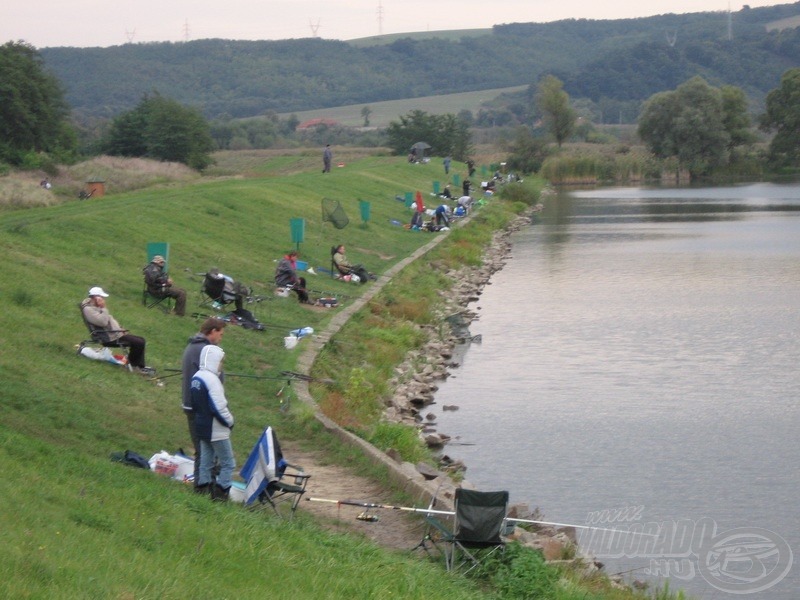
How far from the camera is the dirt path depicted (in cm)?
1072

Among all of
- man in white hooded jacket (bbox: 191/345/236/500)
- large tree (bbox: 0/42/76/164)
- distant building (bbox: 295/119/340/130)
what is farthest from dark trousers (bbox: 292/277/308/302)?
distant building (bbox: 295/119/340/130)

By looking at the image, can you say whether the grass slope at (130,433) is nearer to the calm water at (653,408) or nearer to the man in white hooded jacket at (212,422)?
the man in white hooded jacket at (212,422)

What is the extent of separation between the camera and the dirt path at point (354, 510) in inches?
422

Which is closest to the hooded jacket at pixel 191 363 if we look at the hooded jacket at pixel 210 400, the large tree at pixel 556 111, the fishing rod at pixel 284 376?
the hooded jacket at pixel 210 400

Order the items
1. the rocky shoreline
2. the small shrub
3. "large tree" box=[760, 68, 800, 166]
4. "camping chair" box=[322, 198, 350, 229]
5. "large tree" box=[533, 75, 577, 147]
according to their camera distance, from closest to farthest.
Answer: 1. the rocky shoreline
2. the small shrub
3. "camping chair" box=[322, 198, 350, 229]
4. "large tree" box=[760, 68, 800, 166]
5. "large tree" box=[533, 75, 577, 147]

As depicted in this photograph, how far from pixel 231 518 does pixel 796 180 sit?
289ft

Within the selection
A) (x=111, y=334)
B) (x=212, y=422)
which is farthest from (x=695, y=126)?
(x=212, y=422)

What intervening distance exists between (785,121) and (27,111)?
66908 mm

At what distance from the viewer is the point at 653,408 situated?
19672 mm

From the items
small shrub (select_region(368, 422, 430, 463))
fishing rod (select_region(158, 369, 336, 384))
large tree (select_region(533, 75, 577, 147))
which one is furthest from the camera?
large tree (select_region(533, 75, 577, 147))

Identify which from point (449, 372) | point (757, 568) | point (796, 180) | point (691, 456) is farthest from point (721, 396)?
point (796, 180)

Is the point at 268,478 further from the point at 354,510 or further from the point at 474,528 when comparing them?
the point at 474,528

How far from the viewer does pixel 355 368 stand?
1944cm

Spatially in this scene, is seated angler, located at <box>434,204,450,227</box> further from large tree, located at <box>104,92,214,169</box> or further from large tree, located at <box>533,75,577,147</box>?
large tree, located at <box>533,75,577,147</box>
